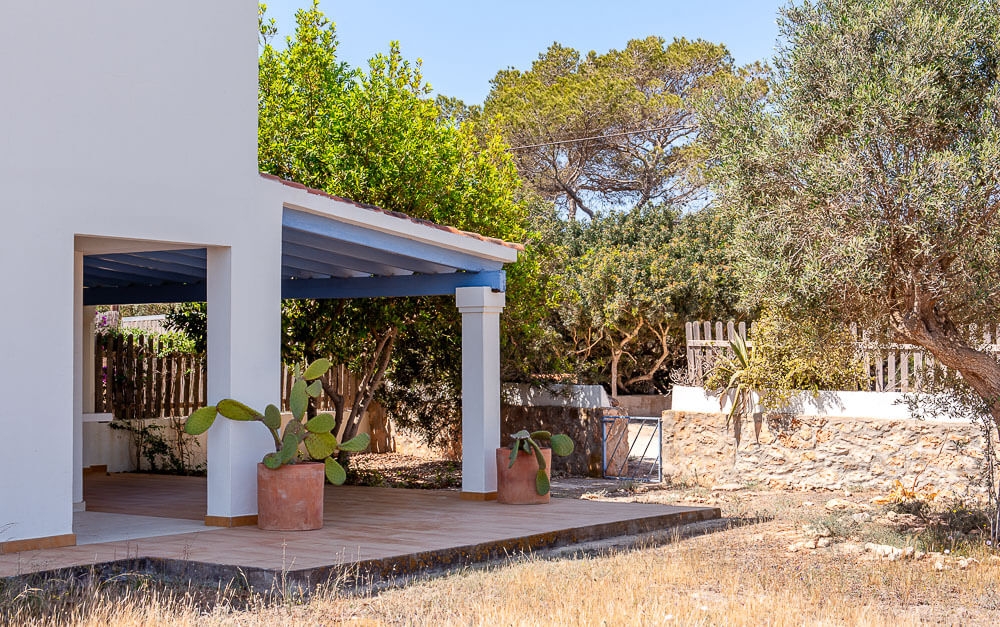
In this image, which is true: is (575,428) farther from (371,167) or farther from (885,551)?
(885,551)

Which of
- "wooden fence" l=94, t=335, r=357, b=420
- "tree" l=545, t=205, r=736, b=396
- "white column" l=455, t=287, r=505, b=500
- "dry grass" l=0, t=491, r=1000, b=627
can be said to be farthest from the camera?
"tree" l=545, t=205, r=736, b=396

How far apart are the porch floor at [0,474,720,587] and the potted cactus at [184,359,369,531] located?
0.16 m

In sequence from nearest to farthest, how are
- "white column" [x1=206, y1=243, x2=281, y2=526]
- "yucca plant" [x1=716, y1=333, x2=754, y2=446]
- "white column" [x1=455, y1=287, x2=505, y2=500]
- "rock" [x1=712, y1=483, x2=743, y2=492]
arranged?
"white column" [x1=206, y1=243, x2=281, y2=526]
"white column" [x1=455, y1=287, x2=505, y2=500]
"rock" [x1=712, y1=483, x2=743, y2=492]
"yucca plant" [x1=716, y1=333, x2=754, y2=446]

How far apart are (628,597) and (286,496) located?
3.38 m

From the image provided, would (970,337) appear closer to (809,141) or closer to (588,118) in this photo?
(809,141)

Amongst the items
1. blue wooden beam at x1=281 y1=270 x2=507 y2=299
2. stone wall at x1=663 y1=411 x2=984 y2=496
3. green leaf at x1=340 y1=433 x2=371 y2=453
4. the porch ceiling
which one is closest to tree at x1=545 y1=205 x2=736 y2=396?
stone wall at x1=663 y1=411 x2=984 y2=496

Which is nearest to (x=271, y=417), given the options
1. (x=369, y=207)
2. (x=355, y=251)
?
(x=369, y=207)

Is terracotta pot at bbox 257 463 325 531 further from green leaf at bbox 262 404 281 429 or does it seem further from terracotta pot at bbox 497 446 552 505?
terracotta pot at bbox 497 446 552 505

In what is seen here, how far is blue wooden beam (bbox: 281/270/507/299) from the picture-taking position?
11617mm

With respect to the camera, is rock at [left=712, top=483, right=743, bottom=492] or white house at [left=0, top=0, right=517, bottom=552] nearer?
white house at [left=0, top=0, right=517, bottom=552]

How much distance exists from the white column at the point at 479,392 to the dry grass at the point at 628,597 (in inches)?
115

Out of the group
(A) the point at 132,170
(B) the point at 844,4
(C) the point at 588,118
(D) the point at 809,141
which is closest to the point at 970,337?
(D) the point at 809,141

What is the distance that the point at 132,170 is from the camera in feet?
27.6

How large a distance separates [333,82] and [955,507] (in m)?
9.89
